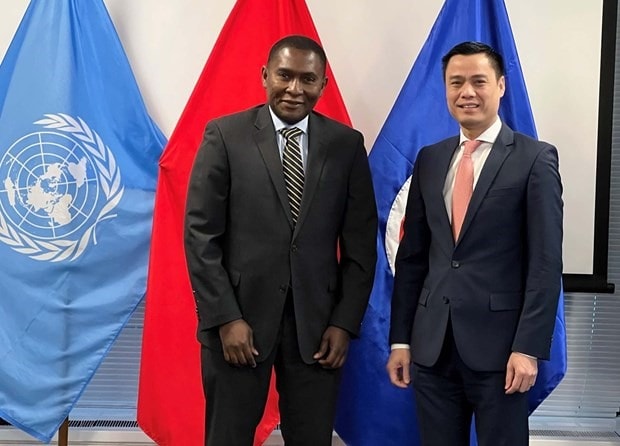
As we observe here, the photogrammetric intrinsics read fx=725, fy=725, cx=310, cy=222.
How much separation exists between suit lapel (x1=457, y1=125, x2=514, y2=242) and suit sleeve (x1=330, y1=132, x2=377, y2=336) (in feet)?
0.95

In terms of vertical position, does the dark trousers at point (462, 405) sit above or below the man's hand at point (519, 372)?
below

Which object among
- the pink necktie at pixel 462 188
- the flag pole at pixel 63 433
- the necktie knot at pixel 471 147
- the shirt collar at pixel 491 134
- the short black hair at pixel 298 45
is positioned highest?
the short black hair at pixel 298 45

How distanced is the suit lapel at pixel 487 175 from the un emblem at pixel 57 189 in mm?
1277

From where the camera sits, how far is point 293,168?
1840 millimetres

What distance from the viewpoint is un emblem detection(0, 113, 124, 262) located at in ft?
7.88

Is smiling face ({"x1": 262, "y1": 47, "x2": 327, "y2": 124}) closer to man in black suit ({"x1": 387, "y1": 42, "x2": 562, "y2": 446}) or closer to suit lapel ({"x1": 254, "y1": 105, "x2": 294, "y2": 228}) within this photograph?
suit lapel ({"x1": 254, "y1": 105, "x2": 294, "y2": 228})

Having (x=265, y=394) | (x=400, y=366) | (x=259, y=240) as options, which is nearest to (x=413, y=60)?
(x=259, y=240)

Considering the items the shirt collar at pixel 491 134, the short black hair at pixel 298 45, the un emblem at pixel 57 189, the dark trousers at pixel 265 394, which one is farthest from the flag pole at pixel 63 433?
the shirt collar at pixel 491 134

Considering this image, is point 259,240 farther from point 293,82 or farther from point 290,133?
point 293,82

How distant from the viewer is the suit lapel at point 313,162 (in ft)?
5.95

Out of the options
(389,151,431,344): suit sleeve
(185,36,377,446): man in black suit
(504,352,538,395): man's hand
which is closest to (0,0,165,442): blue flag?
(185,36,377,446): man in black suit

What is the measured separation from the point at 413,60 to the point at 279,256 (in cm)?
116

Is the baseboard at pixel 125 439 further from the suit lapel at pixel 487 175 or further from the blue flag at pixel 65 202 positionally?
the suit lapel at pixel 487 175

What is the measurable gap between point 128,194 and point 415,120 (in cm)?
100
